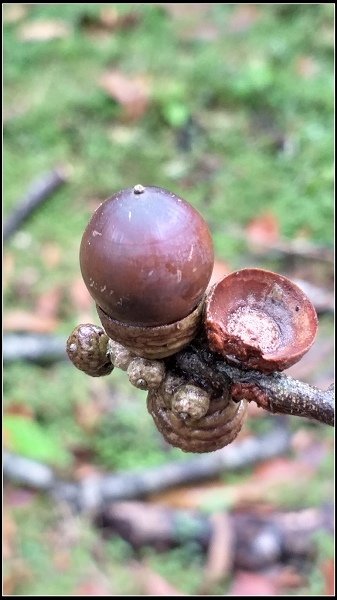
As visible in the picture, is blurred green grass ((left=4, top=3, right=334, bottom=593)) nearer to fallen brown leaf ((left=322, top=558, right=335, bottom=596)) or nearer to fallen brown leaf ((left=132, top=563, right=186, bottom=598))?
fallen brown leaf ((left=132, top=563, right=186, bottom=598))

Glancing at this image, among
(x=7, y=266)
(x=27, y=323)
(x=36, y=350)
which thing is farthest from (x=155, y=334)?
(x=7, y=266)

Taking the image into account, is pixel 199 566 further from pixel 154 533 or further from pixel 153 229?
pixel 153 229

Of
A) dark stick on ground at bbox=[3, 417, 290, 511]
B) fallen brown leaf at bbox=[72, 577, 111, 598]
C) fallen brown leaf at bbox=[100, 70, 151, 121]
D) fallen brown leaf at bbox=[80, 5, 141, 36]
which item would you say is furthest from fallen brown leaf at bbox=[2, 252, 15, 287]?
fallen brown leaf at bbox=[80, 5, 141, 36]

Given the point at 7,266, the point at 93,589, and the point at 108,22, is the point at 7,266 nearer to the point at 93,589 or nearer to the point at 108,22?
the point at 93,589

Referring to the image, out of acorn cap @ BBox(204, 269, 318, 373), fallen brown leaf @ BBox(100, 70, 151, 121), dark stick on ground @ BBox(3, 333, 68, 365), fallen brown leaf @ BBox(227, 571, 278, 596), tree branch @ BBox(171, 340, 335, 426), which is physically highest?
acorn cap @ BBox(204, 269, 318, 373)

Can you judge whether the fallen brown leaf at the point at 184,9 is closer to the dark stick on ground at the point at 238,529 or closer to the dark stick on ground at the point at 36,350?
the dark stick on ground at the point at 36,350

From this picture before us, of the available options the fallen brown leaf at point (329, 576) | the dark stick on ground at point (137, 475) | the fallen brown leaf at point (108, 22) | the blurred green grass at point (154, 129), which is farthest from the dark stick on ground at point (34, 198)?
the fallen brown leaf at point (329, 576)
